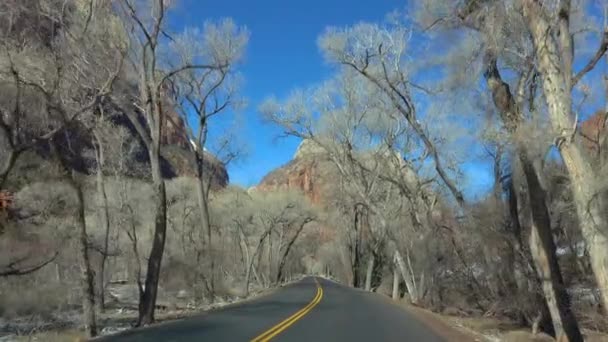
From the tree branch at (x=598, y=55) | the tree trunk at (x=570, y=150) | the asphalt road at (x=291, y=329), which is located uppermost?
the tree branch at (x=598, y=55)

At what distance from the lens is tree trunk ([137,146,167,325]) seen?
19.4 metres

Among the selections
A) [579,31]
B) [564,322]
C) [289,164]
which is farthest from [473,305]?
[289,164]

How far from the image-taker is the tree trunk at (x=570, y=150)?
10617mm

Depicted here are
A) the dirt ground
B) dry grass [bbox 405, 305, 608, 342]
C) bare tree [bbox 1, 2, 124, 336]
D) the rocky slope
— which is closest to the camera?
bare tree [bbox 1, 2, 124, 336]

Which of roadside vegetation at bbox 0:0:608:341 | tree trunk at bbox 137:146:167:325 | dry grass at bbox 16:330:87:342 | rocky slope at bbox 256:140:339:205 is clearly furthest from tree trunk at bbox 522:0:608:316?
rocky slope at bbox 256:140:339:205

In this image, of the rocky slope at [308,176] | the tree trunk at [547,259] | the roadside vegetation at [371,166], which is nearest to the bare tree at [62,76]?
the roadside vegetation at [371,166]

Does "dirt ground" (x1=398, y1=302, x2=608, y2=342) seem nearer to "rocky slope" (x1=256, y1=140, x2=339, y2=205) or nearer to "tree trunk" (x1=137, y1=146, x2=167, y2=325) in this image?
"tree trunk" (x1=137, y1=146, x2=167, y2=325)

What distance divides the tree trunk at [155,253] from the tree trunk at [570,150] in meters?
13.0

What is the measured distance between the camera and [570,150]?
423 inches

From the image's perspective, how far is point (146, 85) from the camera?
68.3 feet

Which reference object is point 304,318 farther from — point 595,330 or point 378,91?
point 378,91

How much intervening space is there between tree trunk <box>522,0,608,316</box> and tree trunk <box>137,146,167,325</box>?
1300 cm

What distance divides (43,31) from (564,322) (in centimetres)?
1603

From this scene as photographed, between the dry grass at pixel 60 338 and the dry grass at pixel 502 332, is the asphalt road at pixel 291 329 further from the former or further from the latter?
the dry grass at pixel 502 332
